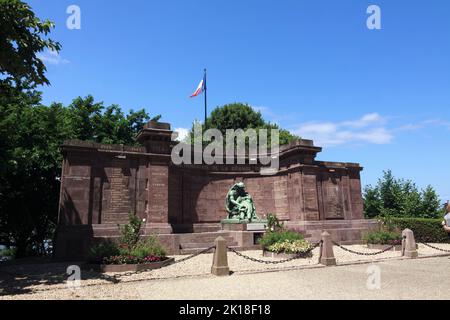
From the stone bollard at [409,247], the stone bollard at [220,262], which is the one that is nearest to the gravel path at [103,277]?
the stone bollard at [220,262]

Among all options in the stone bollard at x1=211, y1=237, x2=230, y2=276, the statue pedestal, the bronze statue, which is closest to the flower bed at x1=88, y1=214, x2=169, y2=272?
the stone bollard at x1=211, y1=237, x2=230, y2=276

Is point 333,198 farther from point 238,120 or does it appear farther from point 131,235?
point 238,120

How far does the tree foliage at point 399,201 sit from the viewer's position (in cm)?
2666

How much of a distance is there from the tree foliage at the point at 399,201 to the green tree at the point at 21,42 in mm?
25289

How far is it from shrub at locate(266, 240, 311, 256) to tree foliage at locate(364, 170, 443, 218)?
47.4 ft

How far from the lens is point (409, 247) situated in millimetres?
14188

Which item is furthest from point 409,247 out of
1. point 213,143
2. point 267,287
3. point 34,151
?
point 213,143

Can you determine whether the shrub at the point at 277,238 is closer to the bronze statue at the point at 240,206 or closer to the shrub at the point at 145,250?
the bronze statue at the point at 240,206

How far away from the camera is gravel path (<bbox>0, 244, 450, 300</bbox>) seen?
7828 millimetres

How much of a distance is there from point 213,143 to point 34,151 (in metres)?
18.4

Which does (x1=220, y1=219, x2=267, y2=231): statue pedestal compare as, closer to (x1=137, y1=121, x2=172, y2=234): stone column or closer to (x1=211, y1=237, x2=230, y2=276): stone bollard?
(x1=137, y1=121, x2=172, y2=234): stone column

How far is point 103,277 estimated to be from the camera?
990 cm

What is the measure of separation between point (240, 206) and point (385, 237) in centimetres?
810
